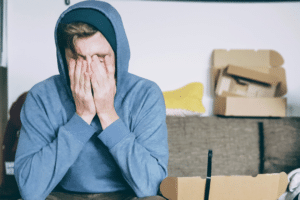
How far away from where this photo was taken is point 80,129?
2.77ft

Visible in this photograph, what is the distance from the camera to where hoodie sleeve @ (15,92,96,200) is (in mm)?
792

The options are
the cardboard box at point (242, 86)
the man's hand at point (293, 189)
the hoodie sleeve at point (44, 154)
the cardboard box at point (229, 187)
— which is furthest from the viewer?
the cardboard box at point (242, 86)

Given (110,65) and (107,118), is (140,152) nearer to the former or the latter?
(107,118)

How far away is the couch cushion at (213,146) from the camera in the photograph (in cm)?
160

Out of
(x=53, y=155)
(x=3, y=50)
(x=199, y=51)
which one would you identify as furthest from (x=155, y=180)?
(x=3, y=50)

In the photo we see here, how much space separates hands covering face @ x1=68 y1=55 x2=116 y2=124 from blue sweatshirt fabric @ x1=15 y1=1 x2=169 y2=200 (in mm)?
43

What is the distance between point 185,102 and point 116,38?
0.89 meters

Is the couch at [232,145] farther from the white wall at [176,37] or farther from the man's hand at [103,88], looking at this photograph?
the man's hand at [103,88]

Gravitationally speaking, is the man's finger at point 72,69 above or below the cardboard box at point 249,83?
above

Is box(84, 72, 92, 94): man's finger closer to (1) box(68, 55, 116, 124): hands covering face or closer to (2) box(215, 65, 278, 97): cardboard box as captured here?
(1) box(68, 55, 116, 124): hands covering face

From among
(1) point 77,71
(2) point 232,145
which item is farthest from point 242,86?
(1) point 77,71

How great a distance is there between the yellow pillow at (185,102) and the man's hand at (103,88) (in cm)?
82

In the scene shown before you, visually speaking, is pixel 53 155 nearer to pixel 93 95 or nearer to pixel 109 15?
pixel 93 95

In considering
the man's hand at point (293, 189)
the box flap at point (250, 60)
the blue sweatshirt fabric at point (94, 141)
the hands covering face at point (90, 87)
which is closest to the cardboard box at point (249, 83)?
the box flap at point (250, 60)
